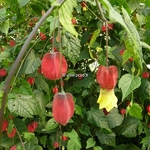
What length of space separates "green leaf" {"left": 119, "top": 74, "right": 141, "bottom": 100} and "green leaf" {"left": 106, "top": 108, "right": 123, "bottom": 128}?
34 centimetres

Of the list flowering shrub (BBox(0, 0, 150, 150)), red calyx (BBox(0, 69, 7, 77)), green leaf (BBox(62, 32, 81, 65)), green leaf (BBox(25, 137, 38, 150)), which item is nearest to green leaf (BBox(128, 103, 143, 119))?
flowering shrub (BBox(0, 0, 150, 150))

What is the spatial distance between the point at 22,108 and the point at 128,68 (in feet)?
1.30

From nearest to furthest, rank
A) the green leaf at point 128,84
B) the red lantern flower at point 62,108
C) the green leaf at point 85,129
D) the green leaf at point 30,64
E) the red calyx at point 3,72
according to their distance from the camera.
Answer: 1. the red lantern flower at point 62,108
2. the green leaf at point 128,84
3. the green leaf at point 30,64
4. the red calyx at point 3,72
5. the green leaf at point 85,129

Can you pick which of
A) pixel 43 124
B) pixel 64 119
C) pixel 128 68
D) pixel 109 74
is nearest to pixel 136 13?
pixel 128 68

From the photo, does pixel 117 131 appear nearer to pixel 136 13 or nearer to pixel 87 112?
pixel 87 112

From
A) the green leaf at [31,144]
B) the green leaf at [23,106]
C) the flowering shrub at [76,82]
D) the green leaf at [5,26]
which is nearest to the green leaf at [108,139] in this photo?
the flowering shrub at [76,82]

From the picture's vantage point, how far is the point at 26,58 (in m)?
1.03

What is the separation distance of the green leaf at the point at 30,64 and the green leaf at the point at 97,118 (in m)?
0.28

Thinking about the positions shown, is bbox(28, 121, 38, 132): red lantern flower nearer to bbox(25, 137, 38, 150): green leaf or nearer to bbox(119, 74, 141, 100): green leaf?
bbox(25, 137, 38, 150): green leaf

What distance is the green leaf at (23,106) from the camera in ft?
2.86

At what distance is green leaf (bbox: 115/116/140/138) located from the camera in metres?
1.21

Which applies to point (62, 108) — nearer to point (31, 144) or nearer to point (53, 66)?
point (53, 66)

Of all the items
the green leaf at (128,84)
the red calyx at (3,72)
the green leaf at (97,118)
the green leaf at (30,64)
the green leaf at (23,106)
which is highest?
the green leaf at (30,64)

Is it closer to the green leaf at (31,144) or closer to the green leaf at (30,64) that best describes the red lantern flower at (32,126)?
the green leaf at (31,144)
